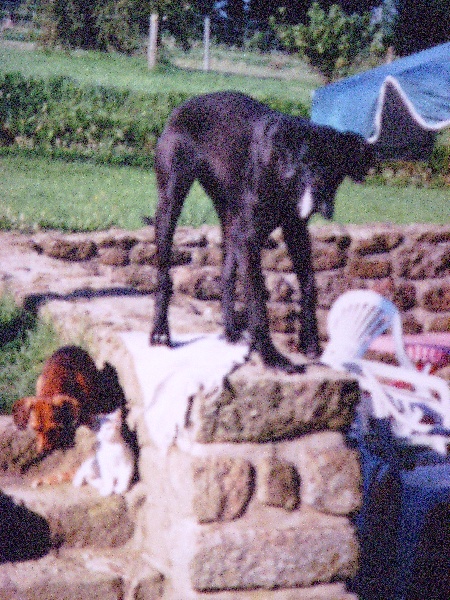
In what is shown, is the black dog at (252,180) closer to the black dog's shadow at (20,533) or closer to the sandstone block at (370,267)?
the black dog's shadow at (20,533)

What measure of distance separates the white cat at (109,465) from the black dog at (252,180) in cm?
36

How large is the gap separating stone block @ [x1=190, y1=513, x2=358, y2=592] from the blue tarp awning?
9.72ft

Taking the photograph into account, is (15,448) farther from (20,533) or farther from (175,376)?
(175,376)

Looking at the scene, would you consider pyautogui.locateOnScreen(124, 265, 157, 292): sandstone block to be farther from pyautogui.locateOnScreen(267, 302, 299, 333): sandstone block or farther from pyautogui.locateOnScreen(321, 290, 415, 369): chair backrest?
pyautogui.locateOnScreen(321, 290, 415, 369): chair backrest

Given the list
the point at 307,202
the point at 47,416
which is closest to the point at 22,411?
the point at 47,416

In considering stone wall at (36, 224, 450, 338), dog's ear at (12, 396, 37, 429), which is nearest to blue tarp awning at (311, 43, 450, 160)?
stone wall at (36, 224, 450, 338)

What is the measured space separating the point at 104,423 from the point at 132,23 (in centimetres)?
1244

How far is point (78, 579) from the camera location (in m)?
2.37

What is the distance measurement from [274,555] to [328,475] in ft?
0.94

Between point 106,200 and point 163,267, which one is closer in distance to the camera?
point 163,267

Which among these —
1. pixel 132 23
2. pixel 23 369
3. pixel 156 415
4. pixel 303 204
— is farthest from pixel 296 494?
pixel 132 23

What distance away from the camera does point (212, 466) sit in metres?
2.27

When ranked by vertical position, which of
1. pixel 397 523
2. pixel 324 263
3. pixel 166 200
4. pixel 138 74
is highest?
pixel 138 74

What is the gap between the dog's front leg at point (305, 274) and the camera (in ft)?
8.00
